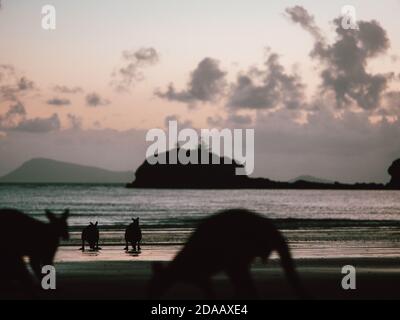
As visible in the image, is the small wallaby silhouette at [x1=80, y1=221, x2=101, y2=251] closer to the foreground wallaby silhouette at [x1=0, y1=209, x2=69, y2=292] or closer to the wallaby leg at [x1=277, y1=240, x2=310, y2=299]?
the foreground wallaby silhouette at [x1=0, y1=209, x2=69, y2=292]

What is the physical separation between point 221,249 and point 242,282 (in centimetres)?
64

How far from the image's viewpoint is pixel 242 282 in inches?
365

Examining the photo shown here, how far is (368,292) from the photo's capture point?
1605 centimetres

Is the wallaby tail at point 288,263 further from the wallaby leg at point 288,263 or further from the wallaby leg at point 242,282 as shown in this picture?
the wallaby leg at point 242,282

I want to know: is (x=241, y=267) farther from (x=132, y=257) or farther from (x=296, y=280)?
(x=132, y=257)

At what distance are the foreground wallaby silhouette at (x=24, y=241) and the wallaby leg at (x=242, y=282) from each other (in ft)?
12.1

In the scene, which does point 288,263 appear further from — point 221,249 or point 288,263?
point 221,249

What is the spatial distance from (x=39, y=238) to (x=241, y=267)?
14.9 ft

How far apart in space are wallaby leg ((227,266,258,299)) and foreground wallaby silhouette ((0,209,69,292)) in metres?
3.68

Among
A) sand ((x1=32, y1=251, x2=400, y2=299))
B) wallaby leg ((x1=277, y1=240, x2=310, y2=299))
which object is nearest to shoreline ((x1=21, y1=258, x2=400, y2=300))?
sand ((x1=32, y1=251, x2=400, y2=299))

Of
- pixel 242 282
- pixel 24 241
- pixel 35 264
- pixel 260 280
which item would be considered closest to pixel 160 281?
pixel 242 282

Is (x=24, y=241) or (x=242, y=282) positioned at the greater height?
(x=24, y=241)
